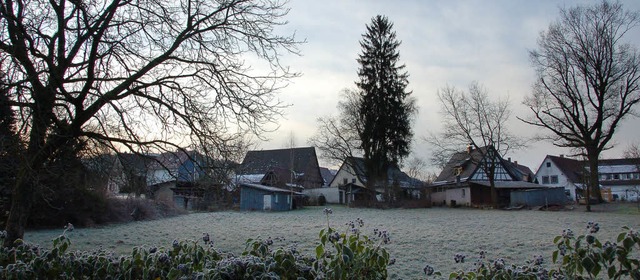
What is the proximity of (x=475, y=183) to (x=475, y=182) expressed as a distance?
659mm

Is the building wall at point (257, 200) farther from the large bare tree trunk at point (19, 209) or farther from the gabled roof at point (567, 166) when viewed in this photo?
the gabled roof at point (567, 166)

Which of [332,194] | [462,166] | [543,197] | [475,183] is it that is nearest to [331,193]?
[332,194]

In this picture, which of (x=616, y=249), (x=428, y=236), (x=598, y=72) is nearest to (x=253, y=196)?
(x=428, y=236)

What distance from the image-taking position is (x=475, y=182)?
43.7m

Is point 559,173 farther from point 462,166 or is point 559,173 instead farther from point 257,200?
point 257,200

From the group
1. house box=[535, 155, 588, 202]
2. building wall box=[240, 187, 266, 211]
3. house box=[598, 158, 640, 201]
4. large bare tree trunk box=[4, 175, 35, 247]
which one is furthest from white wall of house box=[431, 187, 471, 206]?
large bare tree trunk box=[4, 175, 35, 247]

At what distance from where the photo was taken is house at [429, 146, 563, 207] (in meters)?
42.5

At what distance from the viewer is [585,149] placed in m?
36.8

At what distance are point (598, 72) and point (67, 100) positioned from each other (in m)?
37.7

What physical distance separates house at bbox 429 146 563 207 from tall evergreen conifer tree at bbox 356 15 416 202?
5302mm

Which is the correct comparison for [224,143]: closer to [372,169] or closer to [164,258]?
[164,258]

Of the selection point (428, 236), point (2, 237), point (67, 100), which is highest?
point (67, 100)

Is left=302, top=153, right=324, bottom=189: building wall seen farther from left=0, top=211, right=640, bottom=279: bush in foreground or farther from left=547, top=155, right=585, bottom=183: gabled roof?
left=0, top=211, right=640, bottom=279: bush in foreground

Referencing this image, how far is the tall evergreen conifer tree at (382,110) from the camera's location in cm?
4109
